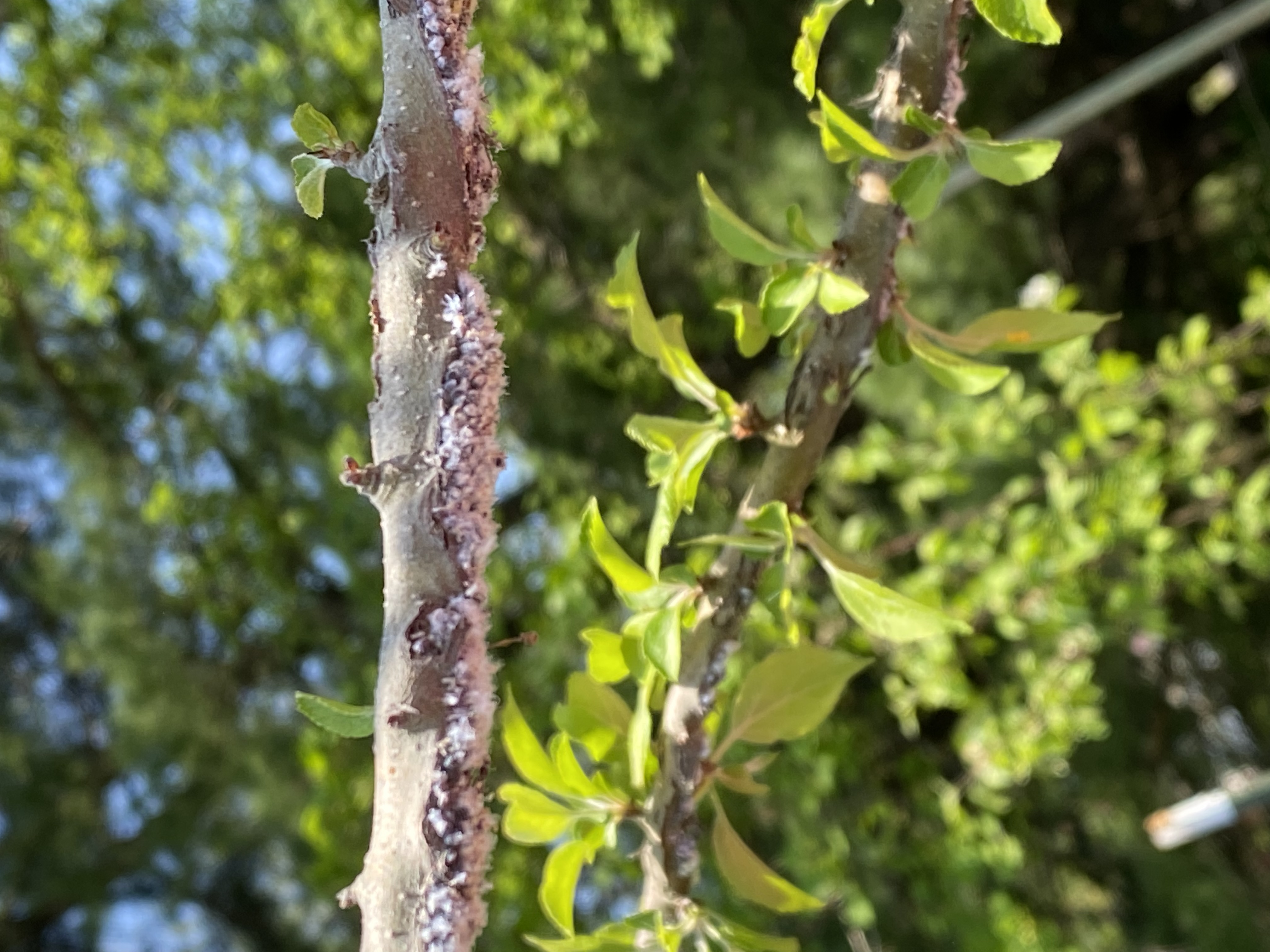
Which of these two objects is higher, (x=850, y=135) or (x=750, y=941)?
(x=850, y=135)

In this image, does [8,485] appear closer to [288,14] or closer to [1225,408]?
[288,14]

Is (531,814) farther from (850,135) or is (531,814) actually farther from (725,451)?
(725,451)

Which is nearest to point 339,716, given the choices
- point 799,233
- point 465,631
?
point 465,631

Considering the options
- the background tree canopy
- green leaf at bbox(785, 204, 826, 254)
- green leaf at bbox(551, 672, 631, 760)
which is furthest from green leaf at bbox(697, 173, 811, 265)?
the background tree canopy

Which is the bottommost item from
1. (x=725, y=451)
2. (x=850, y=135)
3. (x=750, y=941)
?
(x=750, y=941)

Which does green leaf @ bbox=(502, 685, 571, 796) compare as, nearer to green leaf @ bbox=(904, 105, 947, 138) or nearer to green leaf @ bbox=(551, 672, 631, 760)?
green leaf @ bbox=(551, 672, 631, 760)

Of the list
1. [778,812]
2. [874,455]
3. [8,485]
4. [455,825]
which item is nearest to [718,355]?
[874,455]
